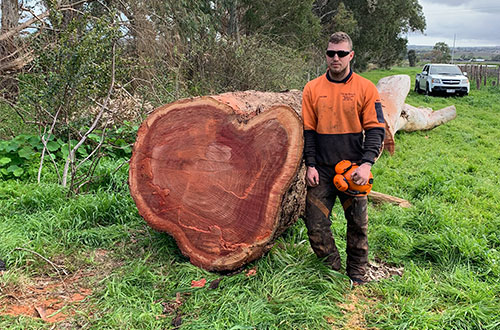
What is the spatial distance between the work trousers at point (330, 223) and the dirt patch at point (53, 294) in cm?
170

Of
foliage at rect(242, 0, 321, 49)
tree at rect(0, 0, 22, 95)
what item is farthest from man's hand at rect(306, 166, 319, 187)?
foliage at rect(242, 0, 321, 49)

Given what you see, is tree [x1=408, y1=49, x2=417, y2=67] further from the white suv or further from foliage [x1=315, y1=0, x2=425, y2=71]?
A: the white suv

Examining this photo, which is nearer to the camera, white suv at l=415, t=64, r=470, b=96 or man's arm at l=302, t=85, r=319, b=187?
man's arm at l=302, t=85, r=319, b=187

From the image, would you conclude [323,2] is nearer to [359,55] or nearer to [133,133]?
[359,55]

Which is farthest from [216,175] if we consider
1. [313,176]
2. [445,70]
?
[445,70]

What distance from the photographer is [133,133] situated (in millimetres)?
6137

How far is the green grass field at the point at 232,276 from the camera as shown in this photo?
264 cm

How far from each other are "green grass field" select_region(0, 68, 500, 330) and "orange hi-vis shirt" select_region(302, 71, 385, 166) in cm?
92

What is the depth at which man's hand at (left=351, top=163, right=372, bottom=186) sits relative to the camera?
2.84 metres

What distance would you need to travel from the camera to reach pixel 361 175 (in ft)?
9.30

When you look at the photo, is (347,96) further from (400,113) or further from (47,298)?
(400,113)

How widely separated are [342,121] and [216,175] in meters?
1.10

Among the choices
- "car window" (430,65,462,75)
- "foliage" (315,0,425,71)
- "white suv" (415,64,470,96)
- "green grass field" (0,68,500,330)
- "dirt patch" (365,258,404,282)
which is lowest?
Answer: "dirt patch" (365,258,404,282)

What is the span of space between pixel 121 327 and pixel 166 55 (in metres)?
6.90
